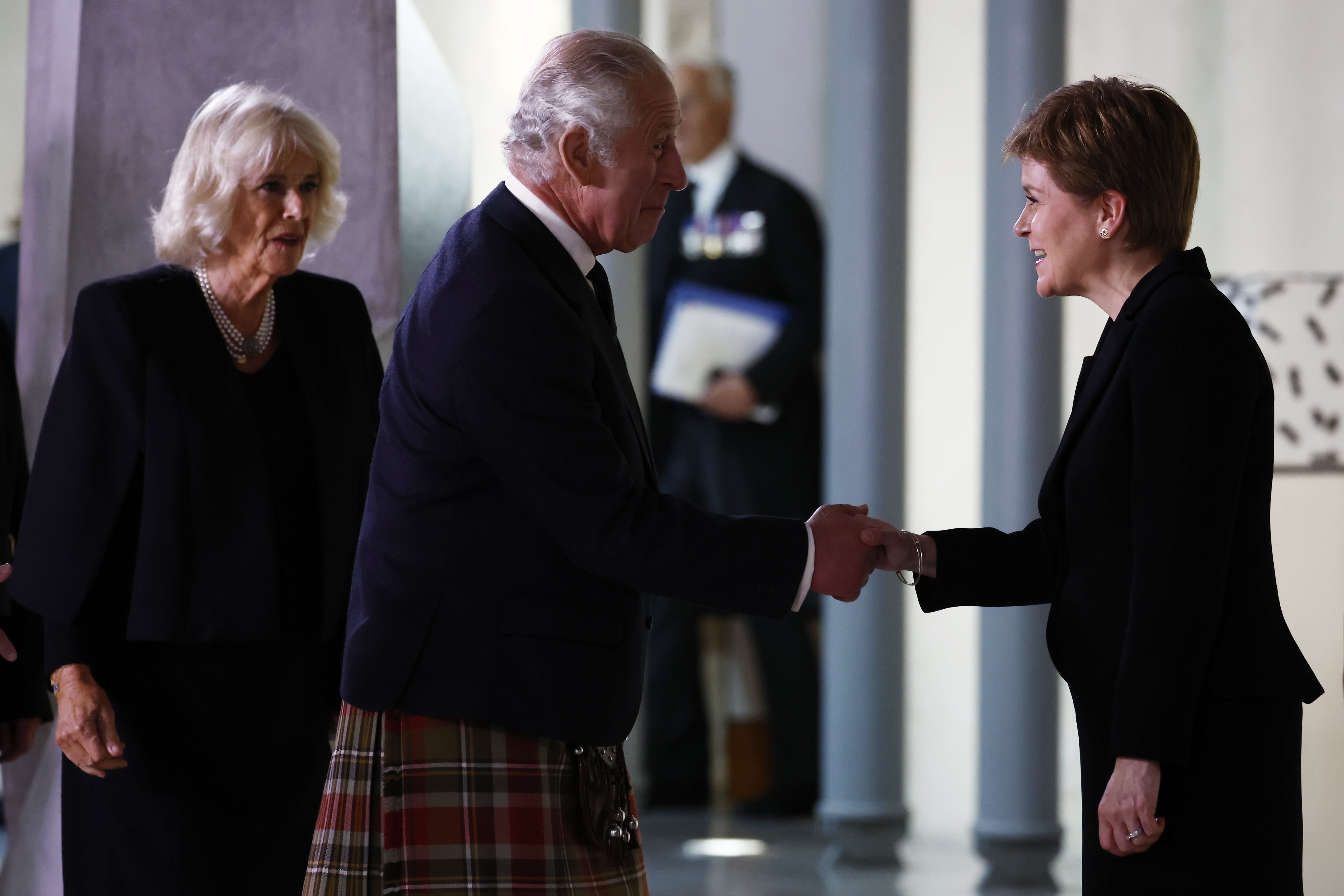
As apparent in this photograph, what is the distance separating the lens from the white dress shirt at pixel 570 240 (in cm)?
190

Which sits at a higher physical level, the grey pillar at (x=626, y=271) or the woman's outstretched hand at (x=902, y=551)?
the grey pillar at (x=626, y=271)

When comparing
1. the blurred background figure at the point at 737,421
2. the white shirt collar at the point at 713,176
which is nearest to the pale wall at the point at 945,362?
the blurred background figure at the point at 737,421

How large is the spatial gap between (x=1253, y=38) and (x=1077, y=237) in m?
2.95

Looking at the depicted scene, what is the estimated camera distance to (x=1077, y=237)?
203 cm

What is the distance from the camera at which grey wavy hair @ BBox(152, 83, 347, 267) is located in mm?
2473

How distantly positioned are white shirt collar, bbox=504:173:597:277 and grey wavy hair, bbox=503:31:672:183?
3cm

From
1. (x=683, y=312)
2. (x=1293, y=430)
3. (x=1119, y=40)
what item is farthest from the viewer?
(x=683, y=312)

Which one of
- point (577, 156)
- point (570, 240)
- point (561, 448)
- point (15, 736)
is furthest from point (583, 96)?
point (15, 736)

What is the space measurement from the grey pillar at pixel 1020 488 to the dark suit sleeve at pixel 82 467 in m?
2.80

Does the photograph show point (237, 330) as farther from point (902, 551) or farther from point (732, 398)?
point (732, 398)

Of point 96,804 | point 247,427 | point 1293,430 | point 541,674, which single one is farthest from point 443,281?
point 1293,430

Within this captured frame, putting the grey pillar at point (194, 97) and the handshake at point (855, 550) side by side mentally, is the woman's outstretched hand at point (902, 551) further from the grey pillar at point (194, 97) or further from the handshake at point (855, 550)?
the grey pillar at point (194, 97)

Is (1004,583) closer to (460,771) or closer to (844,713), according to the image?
(460,771)

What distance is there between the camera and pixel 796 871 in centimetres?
473
